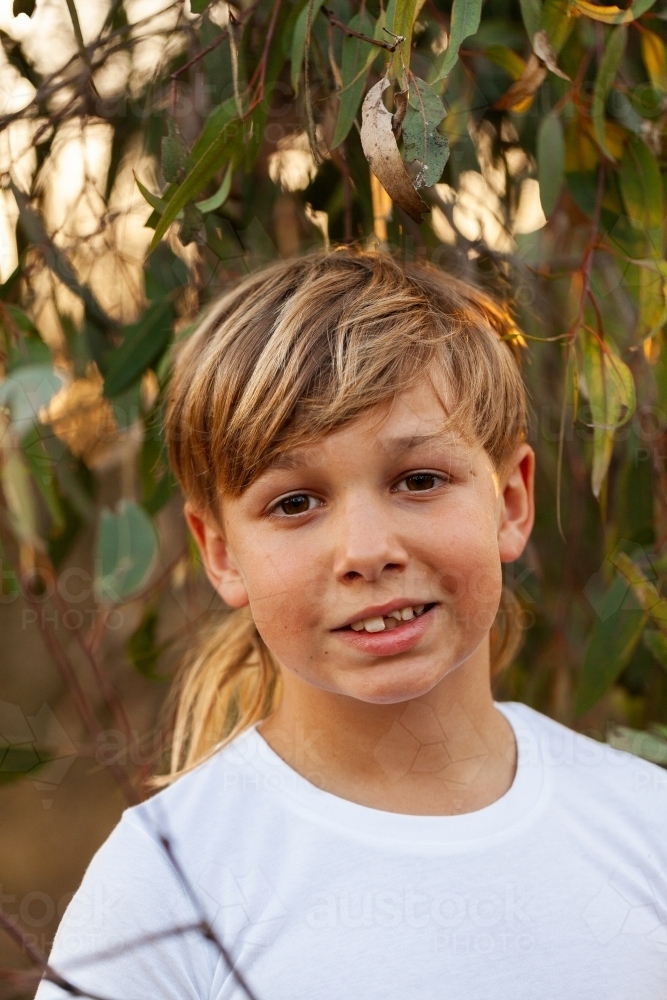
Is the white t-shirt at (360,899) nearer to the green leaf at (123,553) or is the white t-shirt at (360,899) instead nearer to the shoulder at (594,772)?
the shoulder at (594,772)

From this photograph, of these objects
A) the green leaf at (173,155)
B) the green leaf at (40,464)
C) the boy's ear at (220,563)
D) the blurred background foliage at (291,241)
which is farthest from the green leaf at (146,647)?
the green leaf at (173,155)

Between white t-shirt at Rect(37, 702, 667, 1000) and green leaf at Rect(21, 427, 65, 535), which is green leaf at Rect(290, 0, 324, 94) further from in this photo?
white t-shirt at Rect(37, 702, 667, 1000)

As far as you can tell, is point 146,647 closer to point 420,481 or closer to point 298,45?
point 420,481

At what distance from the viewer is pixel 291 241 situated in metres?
1.20

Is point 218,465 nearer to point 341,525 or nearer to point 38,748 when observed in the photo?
point 341,525

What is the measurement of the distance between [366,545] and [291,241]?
651 mm

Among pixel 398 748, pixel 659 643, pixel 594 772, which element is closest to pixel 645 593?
pixel 659 643

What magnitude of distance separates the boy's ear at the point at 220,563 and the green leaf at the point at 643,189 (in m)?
0.45

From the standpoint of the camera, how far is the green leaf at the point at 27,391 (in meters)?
0.81

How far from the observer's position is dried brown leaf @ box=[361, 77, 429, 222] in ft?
2.05

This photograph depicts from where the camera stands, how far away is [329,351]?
0.71 meters

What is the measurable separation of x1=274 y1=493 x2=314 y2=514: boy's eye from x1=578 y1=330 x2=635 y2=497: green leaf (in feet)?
0.79

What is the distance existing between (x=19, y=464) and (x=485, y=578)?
0.46m

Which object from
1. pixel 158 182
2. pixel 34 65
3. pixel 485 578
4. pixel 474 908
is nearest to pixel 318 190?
pixel 158 182
